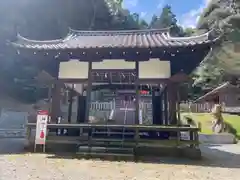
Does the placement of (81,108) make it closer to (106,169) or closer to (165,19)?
(106,169)

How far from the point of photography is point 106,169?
6137 mm

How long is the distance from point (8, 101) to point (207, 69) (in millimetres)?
24271

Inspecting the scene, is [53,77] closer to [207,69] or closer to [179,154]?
[179,154]

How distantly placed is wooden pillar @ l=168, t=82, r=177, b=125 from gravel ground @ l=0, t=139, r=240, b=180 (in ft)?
5.66

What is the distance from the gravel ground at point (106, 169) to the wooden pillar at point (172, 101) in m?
1.72

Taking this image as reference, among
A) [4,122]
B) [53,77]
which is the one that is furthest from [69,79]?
[4,122]

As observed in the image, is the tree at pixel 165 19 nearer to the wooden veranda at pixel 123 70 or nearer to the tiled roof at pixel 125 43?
the tiled roof at pixel 125 43

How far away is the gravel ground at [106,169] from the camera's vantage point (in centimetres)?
542

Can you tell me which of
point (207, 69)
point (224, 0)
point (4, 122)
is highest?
point (224, 0)

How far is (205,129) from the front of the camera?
54.7 ft

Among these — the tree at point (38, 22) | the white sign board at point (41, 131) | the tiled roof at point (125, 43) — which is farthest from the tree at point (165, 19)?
the white sign board at point (41, 131)

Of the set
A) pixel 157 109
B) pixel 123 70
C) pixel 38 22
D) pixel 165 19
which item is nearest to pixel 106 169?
pixel 123 70

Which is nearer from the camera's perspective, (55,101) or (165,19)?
(55,101)

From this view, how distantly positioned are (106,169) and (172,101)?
12.3 feet
